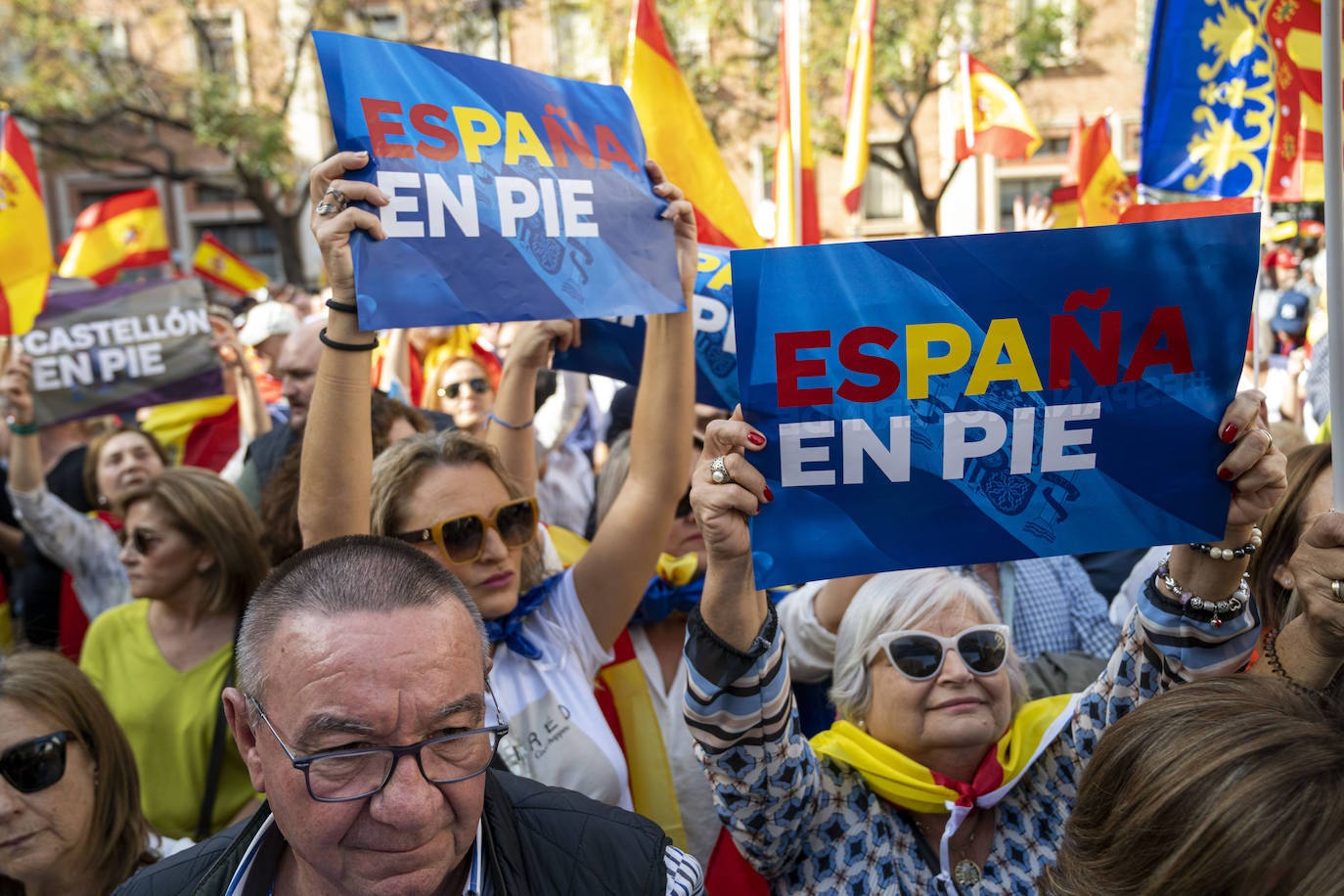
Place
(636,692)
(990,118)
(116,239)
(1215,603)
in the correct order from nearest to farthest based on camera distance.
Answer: (1215,603), (636,692), (990,118), (116,239)

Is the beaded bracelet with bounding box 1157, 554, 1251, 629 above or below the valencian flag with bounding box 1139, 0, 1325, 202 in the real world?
below

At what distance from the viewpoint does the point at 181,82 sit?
21219 millimetres

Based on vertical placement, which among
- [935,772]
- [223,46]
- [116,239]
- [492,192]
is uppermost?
[223,46]

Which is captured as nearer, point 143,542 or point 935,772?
point 935,772

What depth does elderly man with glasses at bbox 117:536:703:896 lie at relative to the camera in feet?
4.84

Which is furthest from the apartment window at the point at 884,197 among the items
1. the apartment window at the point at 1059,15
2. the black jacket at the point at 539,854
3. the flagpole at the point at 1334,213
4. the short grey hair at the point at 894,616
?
the black jacket at the point at 539,854

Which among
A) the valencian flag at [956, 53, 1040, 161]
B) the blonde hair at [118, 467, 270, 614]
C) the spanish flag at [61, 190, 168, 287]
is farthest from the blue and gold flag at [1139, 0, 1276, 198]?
the spanish flag at [61, 190, 168, 287]

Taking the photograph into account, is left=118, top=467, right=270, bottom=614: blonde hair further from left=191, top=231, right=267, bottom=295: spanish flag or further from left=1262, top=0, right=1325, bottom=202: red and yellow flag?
left=191, top=231, right=267, bottom=295: spanish flag

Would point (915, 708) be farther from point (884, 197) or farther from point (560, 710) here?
point (884, 197)

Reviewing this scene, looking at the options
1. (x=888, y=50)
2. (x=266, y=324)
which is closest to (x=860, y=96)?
(x=266, y=324)

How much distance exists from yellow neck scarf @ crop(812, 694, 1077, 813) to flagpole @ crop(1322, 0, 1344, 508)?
2.12 ft

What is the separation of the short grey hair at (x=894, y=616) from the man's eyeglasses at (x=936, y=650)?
1.1 inches

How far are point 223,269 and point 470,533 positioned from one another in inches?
359

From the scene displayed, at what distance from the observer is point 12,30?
747 inches
